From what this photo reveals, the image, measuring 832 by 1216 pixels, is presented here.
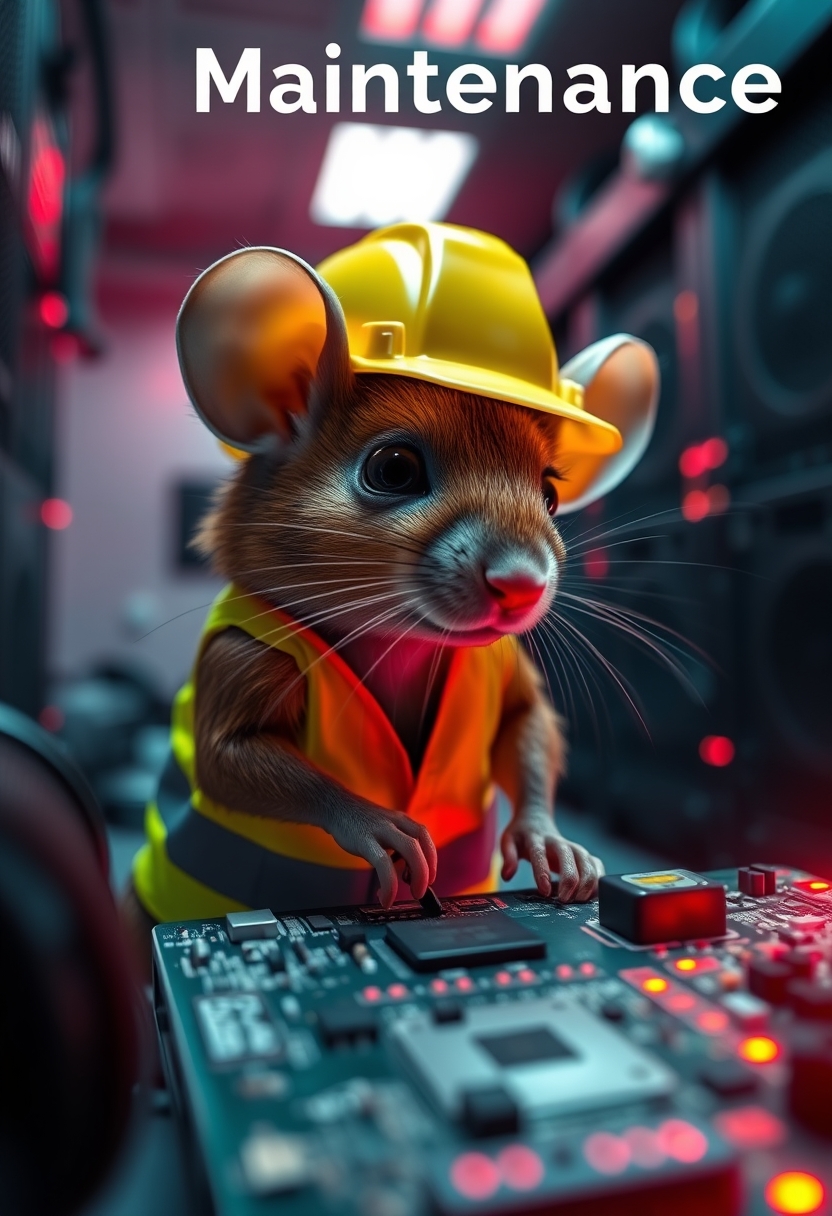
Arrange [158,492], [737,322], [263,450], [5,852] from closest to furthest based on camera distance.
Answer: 1. [5,852]
2. [263,450]
3. [737,322]
4. [158,492]

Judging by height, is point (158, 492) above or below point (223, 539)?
above

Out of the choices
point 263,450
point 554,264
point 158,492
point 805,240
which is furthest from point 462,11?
point 158,492

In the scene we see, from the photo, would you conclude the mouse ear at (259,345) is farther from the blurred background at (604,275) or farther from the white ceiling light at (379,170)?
the white ceiling light at (379,170)

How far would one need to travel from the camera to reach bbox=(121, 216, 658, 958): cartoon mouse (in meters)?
0.42

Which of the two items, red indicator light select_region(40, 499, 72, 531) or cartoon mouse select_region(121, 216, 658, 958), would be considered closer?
cartoon mouse select_region(121, 216, 658, 958)

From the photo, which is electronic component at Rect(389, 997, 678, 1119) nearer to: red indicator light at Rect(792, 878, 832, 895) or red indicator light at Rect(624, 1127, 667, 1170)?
red indicator light at Rect(624, 1127, 667, 1170)

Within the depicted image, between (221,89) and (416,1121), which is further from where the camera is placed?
(221,89)

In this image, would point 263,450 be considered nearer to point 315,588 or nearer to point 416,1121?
point 315,588

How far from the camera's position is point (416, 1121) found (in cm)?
24

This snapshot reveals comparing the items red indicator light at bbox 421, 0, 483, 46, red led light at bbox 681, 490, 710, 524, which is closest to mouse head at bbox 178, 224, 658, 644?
red indicator light at bbox 421, 0, 483, 46

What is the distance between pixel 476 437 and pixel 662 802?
0.88 m

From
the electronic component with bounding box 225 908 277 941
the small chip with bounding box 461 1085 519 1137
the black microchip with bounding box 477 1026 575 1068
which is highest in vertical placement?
the small chip with bounding box 461 1085 519 1137

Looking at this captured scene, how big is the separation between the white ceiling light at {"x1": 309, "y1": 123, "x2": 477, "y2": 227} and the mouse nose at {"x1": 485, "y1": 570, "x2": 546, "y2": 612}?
0.48 meters

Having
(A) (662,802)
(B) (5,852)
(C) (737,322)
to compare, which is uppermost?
(C) (737,322)
